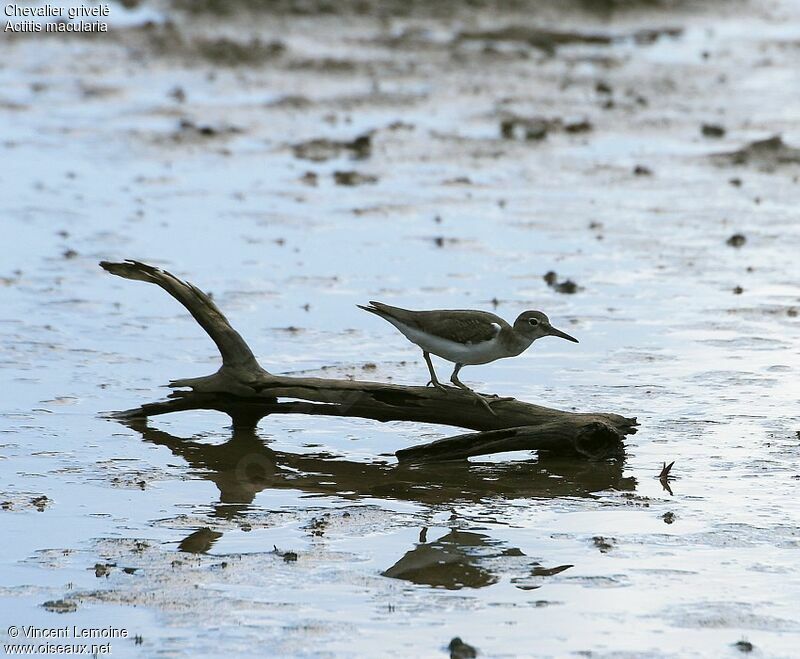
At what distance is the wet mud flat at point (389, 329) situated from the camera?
7.71 meters

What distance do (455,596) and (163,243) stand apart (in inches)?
378

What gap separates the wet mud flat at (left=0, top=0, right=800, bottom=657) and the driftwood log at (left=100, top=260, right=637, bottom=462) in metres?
0.20

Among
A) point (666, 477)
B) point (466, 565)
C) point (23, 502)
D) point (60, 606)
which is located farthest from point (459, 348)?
point (60, 606)

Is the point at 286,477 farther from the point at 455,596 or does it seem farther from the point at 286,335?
the point at 286,335

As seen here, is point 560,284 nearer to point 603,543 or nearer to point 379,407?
point 379,407

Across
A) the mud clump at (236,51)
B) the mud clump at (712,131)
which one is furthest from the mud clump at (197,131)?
the mud clump at (712,131)

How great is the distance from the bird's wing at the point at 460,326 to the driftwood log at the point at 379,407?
0.39 metres

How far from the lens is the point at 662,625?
736 centimetres

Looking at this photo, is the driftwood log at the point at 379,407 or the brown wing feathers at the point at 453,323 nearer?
the driftwood log at the point at 379,407

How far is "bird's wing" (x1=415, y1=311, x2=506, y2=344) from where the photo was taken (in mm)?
10203

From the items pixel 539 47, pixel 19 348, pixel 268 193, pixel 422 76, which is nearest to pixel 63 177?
pixel 268 193

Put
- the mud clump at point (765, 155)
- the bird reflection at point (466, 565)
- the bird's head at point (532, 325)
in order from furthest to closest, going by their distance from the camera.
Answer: the mud clump at point (765, 155) → the bird's head at point (532, 325) → the bird reflection at point (466, 565)

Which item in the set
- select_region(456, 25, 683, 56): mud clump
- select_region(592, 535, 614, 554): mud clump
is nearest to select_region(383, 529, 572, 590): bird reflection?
select_region(592, 535, 614, 554): mud clump

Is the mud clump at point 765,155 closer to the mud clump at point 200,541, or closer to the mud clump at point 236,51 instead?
the mud clump at point 236,51
